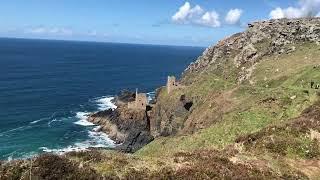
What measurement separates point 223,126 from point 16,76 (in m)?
171

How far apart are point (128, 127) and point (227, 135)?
64.9 meters

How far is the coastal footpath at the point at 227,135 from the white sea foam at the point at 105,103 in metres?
30.5

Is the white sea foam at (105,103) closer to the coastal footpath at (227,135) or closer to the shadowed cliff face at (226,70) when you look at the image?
the shadowed cliff face at (226,70)

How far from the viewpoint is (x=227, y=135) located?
113 ft

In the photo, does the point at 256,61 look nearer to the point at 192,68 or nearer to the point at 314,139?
the point at 192,68

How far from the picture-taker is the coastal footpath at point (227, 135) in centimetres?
1722

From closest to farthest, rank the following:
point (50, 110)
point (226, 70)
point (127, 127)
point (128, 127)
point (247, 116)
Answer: point (247, 116), point (128, 127), point (127, 127), point (226, 70), point (50, 110)

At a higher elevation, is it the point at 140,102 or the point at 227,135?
the point at 227,135

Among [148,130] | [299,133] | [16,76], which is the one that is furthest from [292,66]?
[16,76]

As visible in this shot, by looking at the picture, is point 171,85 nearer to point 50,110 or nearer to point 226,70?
point 226,70

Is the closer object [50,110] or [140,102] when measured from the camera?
[140,102]

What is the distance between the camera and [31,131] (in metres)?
102

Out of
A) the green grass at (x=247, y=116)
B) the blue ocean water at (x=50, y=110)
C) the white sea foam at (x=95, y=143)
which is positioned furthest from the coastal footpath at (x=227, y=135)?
the blue ocean water at (x=50, y=110)

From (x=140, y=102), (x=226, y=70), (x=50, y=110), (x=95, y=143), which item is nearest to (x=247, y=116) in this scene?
(x=95, y=143)
